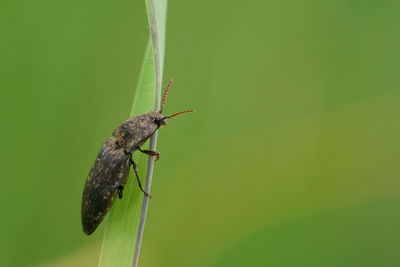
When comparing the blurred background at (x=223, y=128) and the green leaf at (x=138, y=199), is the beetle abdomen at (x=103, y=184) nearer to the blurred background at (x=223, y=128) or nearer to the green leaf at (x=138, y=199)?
the green leaf at (x=138, y=199)

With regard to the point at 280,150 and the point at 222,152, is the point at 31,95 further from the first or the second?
the point at 280,150

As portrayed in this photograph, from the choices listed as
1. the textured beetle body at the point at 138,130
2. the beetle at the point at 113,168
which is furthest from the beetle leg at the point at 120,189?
the textured beetle body at the point at 138,130

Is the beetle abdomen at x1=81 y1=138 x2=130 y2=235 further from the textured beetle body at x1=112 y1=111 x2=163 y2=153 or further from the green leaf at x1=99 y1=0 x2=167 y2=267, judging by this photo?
the green leaf at x1=99 y1=0 x2=167 y2=267

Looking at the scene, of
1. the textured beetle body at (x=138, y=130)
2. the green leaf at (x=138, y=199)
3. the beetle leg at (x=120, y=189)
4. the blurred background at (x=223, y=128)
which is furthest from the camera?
the blurred background at (x=223, y=128)

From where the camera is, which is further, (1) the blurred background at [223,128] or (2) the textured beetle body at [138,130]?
(1) the blurred background at [223,128]

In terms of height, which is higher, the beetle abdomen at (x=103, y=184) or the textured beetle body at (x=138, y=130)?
→ the textured beetle body at (x=138, y=130)

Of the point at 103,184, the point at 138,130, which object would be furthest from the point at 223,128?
the point at 103,184

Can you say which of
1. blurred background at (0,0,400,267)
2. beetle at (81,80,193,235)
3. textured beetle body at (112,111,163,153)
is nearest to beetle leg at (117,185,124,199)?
beetle at (81,80,193,235)
